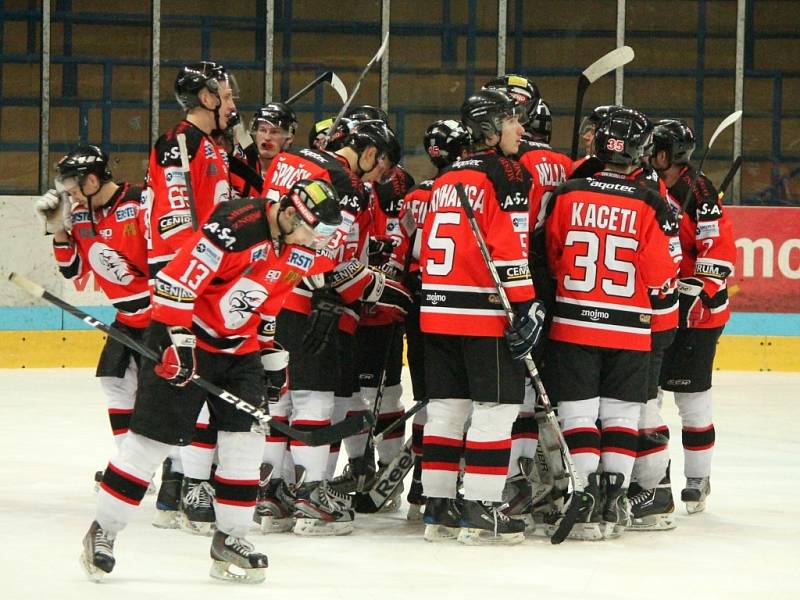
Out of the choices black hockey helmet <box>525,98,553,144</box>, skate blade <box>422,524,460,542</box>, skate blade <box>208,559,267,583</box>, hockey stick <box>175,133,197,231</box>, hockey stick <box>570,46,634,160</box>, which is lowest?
skate blade <box>422,524,460,542</box>

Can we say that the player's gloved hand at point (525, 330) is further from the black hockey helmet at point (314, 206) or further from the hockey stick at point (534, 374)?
the black hockey helmet at point (314, 206)

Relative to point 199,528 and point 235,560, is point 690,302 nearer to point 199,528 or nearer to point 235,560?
point 199,528

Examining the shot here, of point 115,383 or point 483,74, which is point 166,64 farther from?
point 115,383

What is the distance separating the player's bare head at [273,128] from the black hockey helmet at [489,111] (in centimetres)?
101

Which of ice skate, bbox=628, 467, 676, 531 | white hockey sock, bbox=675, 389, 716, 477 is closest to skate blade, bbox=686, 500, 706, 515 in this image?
white hockey sock, bbox=675, 389, 716, 477

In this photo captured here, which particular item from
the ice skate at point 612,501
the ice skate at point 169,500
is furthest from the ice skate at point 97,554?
the ice skate at point 612,501

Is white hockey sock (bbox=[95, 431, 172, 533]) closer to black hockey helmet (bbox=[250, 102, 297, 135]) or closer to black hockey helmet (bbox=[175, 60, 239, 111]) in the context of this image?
black hockey helmet (bbox=[175, 60, 239, 111])

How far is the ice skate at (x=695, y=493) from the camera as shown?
5273 mm

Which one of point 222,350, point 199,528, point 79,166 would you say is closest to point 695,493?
point 199,528

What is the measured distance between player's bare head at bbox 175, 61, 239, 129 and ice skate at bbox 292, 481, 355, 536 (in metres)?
1.24

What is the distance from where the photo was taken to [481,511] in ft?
15.0

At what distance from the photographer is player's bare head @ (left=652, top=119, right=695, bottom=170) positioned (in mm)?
5223

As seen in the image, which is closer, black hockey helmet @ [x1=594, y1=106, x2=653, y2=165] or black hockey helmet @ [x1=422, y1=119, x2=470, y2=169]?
black hockey helmet @ [x1=594, y1=106, x2=653, y2=165]

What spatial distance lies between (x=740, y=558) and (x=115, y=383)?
218cm
